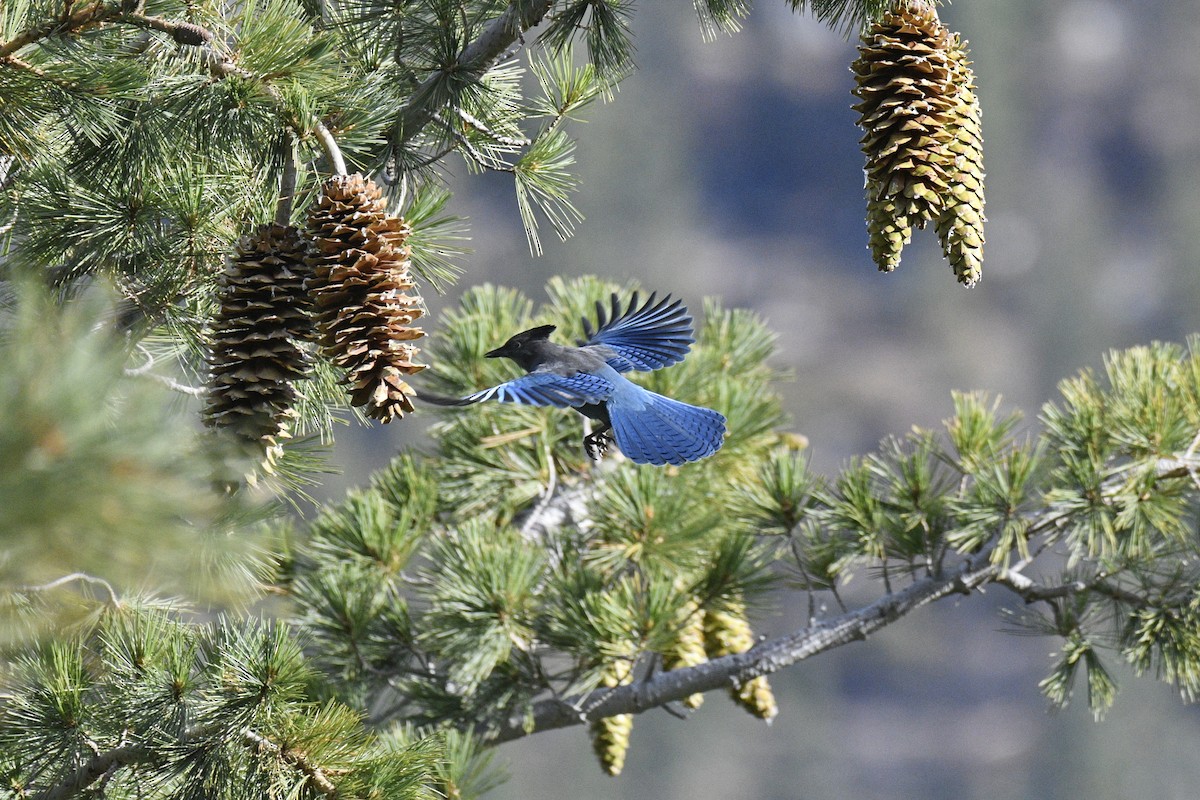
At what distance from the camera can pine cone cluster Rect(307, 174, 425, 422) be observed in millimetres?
1274

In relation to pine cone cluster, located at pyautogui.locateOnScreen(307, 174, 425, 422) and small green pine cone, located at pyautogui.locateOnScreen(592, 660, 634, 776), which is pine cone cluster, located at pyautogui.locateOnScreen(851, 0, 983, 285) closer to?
pine cone cluster, located at pyautogui.locateOnScreen(307, 174, 425, 422)

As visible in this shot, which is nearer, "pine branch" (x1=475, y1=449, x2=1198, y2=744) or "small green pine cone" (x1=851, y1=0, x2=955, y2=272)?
"small green pine cone" (x1=851, y1=0, x2=955, y2=272)

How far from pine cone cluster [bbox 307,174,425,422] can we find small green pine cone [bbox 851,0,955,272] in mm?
530

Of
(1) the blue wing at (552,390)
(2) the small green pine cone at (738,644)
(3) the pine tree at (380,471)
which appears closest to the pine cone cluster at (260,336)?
(3) the pine tree at (380,471)

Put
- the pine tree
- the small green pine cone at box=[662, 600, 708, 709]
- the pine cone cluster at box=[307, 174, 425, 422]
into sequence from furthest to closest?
the small green pine cone at box=[662, 600, 708, 709]
the pine cone cluster at box=[307, 174, 425, 422]
the pine tree

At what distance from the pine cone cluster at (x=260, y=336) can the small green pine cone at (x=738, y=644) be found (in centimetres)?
148

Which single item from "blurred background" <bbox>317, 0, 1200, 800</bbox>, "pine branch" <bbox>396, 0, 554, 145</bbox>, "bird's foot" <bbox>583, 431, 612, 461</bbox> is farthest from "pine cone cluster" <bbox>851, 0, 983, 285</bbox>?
"blurred background" <bbox>317, 0, 1200, 800</bbox>

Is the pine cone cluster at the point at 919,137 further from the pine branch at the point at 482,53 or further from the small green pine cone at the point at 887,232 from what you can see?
the pine branch at the point at 482,53

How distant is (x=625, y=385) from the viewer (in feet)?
6.36

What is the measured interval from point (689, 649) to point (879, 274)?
143 ft

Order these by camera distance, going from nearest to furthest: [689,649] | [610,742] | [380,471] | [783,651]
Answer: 1. [783,651]
2. [689,649]
3. [610,742]
4. [380,471]

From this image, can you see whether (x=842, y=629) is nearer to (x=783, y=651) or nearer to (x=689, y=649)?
(x=783, y=651)

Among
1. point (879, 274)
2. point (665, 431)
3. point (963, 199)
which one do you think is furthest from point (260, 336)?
point (879, 274)

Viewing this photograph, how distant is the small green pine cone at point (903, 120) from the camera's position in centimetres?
136
